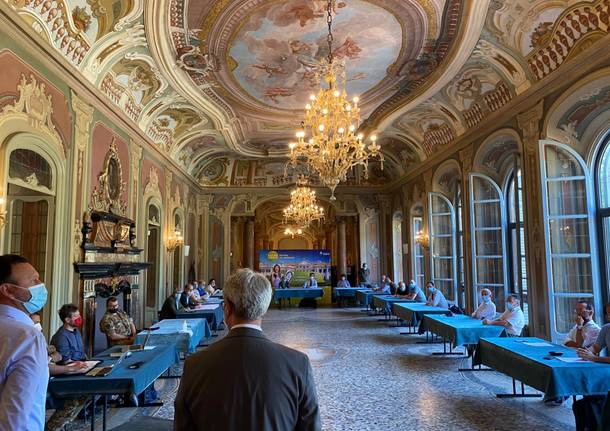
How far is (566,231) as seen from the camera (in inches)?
295

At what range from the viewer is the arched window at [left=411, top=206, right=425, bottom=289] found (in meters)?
15.6

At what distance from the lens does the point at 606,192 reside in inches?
296

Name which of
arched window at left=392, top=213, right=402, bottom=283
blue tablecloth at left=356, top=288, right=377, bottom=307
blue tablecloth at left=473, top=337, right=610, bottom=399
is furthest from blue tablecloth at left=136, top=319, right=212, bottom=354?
arched window at left=392, top=213, right=402, bottom=283

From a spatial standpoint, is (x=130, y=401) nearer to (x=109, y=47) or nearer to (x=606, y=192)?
(x=109, y=47)

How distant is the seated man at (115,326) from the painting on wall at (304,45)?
16.5 ft

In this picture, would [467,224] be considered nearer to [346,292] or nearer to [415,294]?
[415,294]

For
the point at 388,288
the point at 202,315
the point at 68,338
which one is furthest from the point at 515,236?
the point at 68,338

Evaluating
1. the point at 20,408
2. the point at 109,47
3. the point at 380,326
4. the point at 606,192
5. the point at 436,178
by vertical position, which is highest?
the point at 109,47

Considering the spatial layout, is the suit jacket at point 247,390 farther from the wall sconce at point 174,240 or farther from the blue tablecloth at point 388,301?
the wall sconce at point 174,240

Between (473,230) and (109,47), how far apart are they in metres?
8.19

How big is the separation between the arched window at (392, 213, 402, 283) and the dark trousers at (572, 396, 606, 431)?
44.2 feet

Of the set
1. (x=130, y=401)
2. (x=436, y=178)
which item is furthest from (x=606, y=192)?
(x=130, y=401)

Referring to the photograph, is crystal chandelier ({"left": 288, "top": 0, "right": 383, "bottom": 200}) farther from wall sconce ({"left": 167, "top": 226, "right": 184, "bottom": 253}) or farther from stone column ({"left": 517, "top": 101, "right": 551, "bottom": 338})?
wall sconce ({"left": 167, "top": 226, "right": 184, "bottom": 253})

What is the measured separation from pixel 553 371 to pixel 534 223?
4.43m
